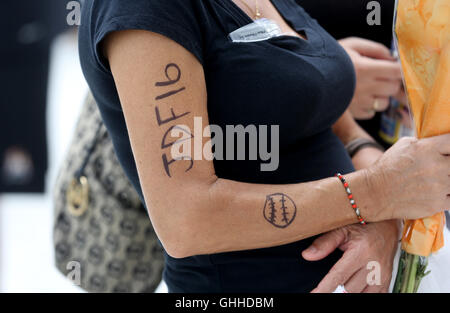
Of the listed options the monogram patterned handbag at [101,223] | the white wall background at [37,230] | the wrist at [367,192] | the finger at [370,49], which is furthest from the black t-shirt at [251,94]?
the white wall background at [37,230]

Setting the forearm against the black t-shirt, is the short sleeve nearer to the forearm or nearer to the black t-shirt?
the black t-shirt

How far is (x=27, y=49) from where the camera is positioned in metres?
3.06

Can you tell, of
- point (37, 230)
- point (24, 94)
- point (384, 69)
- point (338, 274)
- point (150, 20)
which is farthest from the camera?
point (24, 94)

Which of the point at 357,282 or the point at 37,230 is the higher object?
the point at 357,282

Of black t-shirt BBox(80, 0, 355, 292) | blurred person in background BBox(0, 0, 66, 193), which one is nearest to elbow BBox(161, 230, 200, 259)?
black t-shirt BBox(80, 0, 355, 292)

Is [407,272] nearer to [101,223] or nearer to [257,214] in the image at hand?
[257,214]

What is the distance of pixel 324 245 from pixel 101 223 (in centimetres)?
66

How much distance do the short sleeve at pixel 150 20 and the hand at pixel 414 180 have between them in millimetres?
415

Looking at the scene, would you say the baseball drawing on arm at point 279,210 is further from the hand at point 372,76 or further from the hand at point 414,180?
the hand at point 372,76

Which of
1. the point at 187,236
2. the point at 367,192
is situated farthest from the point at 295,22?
the point at 187,236

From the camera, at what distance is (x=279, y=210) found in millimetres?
962

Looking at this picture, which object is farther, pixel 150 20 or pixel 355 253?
pixel 355 253

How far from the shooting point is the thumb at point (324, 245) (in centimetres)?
105
